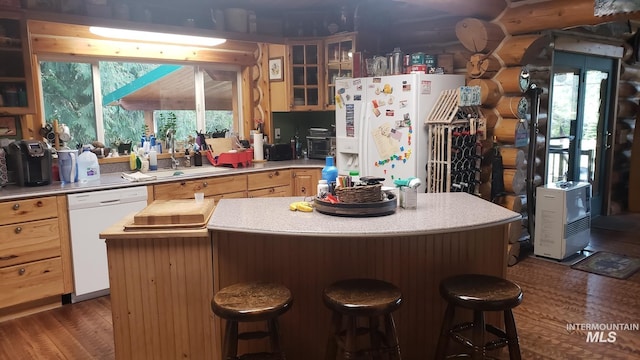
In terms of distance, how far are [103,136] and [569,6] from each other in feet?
13.7

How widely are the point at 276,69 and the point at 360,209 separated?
3248 millimetres

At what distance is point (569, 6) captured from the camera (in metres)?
3.91

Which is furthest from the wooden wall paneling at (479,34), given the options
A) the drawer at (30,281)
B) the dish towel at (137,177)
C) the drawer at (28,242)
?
the drawer at (30,281)

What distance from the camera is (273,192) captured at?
501cm

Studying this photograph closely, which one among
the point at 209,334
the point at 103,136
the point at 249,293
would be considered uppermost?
the point at 103,136

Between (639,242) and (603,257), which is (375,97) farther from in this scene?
(639,242)

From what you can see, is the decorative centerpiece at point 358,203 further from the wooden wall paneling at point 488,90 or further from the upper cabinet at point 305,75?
the upper cabinet at point 305,75

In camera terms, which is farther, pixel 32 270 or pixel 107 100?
pixel 107 100

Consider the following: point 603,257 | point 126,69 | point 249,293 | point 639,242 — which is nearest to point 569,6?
point 603,257

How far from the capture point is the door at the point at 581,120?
5.54 m

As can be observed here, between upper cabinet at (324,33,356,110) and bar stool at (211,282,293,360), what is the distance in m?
3.23

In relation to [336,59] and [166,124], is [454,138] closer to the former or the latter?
[336,59]

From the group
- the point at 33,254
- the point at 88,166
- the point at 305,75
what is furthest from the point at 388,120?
the point at 33,254

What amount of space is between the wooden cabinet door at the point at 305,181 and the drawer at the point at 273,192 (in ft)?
0.30
